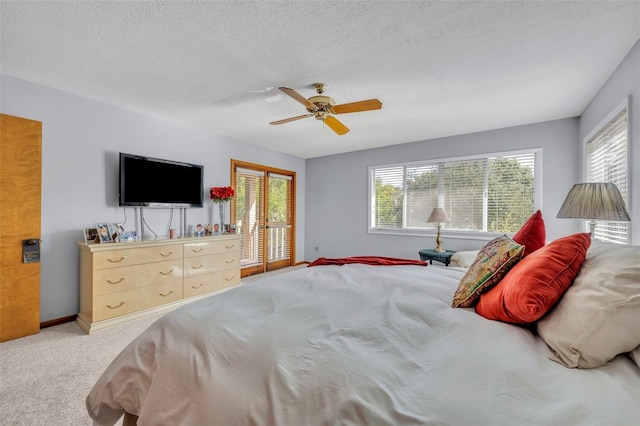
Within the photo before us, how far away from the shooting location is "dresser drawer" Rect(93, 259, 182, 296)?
2.84m

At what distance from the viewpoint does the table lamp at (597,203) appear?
1872mm

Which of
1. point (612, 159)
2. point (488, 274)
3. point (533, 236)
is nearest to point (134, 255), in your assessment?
point (488, 274)

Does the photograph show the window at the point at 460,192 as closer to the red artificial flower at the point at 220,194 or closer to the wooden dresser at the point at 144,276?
the red artificial flower at the point at 220,194

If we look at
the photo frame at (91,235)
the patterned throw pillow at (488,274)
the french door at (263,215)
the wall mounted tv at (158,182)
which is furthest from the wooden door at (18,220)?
the patterned throw pillow at (488,274)

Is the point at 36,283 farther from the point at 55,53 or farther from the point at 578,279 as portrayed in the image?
the point at 578,279

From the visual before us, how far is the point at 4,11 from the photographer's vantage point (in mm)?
1757

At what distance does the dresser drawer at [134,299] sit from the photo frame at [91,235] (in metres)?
0.60

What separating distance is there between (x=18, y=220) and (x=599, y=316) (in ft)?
13.4

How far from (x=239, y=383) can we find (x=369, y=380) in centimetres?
45

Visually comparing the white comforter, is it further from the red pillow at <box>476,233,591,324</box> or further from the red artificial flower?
the red artificial flower

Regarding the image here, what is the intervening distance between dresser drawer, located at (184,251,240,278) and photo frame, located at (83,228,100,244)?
955 mm

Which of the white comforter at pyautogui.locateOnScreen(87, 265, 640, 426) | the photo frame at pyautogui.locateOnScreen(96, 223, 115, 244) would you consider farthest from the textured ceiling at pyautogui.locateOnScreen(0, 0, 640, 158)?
the white comforter at pyautogui.locateOnScreen(87, 265, 640, 426)

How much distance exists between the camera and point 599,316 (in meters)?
0.86

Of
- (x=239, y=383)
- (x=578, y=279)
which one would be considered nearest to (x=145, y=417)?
(x=239, y=383)
